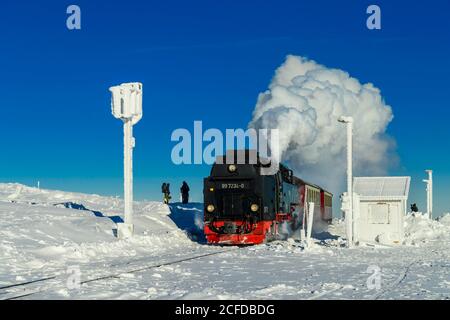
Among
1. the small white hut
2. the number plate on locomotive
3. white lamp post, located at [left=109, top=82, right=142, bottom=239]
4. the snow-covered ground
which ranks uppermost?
white lamp post, located at [left=109, top=82, right=142, bottom=239]

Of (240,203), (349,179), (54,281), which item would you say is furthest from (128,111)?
(54,281)

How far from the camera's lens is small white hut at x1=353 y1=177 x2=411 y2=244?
25.7 m

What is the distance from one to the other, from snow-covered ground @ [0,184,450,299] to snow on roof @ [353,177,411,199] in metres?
2.22

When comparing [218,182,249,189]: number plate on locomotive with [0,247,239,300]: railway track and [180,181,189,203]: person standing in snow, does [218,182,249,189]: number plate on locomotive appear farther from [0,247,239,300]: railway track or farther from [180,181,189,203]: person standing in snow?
[180,181,189,203]: person standing in snow

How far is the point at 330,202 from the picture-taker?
46.1 m

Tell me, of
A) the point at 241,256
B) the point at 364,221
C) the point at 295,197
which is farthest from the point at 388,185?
the point at 241,256

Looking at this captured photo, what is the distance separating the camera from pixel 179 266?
15.5 metres

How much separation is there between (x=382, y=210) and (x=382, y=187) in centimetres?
113

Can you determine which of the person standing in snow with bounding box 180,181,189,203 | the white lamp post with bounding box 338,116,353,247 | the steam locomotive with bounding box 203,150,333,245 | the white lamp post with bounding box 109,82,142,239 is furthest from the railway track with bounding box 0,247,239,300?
the person standing in snow with bounding box 180,181,189,203

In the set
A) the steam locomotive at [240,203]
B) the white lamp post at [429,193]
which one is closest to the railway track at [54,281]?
the steam locomotive at [240,203]
